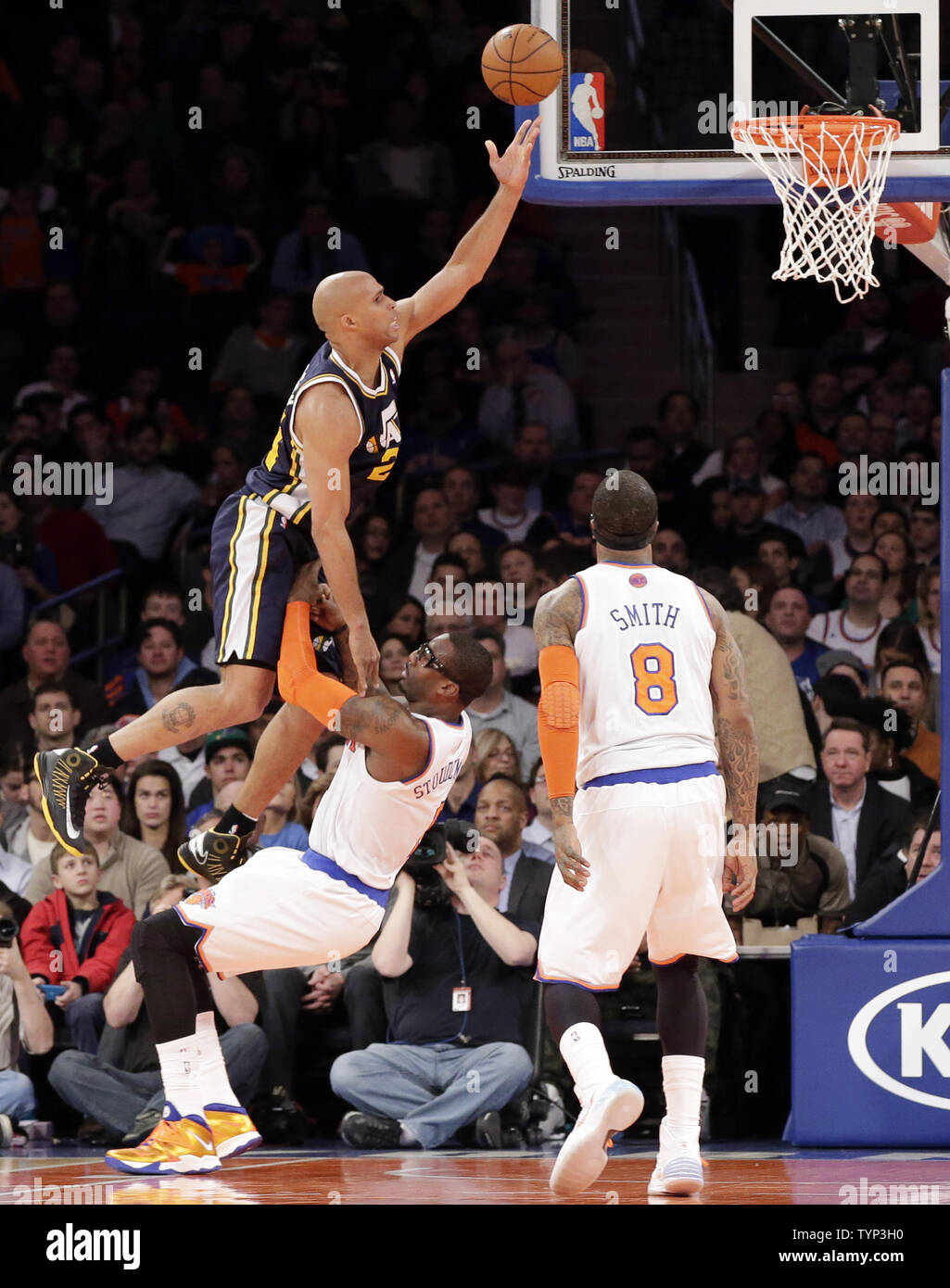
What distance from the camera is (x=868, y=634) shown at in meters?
10.8

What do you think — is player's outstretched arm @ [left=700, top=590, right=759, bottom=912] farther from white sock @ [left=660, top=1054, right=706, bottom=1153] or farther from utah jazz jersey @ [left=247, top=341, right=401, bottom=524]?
utah jazz jersey @ [left=247, top=341, right=401, bottom=524]

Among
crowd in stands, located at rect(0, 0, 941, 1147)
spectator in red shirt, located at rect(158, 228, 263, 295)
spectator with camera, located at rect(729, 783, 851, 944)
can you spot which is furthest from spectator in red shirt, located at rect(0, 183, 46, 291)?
spectator with camera, located at rect(729, 783, 851, 944)

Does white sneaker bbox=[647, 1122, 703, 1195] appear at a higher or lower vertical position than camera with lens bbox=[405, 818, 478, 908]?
lower

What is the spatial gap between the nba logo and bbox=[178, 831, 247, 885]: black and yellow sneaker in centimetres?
299

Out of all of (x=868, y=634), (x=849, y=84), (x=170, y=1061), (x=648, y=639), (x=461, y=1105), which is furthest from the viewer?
(x=868, y=634)

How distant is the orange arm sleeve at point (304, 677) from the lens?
269 inches

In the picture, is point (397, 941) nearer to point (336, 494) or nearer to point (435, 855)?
point (435, 855)

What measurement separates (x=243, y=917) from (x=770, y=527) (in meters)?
5.37

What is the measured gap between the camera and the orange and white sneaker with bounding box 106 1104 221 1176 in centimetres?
664

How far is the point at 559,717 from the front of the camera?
614 cm

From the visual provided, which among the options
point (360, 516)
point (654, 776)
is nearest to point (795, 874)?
point (654, 776)

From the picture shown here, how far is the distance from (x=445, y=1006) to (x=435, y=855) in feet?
2.21

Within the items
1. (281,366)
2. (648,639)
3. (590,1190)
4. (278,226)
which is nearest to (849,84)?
(648,639)
